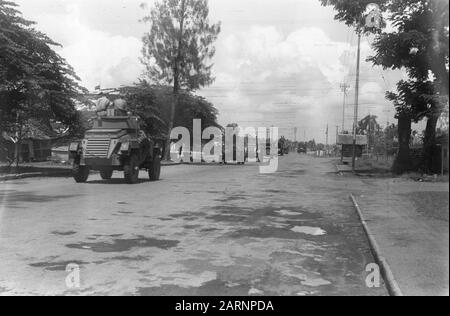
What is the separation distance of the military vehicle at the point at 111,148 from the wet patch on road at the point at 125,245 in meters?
10.3

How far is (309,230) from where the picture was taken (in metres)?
9.79

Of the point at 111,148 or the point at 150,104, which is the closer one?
the point at 111,148

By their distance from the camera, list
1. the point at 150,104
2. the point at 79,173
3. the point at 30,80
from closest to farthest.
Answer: the point at 79,173
the point at 30,80
the point at 150,104

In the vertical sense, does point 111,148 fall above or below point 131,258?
above

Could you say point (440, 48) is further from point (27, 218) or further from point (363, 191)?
point (363, 191)

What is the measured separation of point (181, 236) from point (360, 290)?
3811 millimetres

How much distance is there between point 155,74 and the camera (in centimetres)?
3953

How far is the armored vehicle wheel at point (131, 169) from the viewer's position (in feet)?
62.0

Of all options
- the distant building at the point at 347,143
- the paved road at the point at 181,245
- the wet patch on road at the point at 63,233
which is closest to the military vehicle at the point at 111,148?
the paved road at the point at 181,245

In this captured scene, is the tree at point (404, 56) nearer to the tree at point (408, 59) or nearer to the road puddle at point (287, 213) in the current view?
the tree at point (408, 59)

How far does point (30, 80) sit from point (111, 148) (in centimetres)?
559

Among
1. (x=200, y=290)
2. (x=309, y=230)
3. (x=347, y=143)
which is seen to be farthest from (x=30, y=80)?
(x=347, y=143)

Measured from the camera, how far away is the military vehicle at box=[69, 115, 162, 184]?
18500 millimetres

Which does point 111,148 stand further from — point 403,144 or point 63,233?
point 403,144
